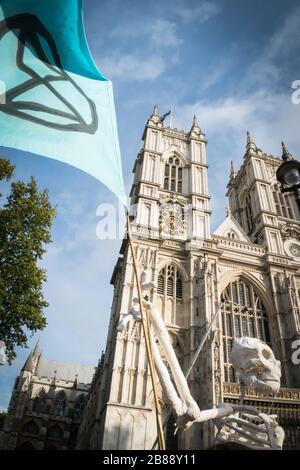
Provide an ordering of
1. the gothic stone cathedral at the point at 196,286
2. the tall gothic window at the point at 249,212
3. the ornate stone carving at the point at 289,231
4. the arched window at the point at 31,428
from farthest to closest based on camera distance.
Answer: the arched window at the point at 31,428 → the tall gothic window at the point at 249,212 → the ornate stone carving at the point at 289,231 → the gothic stone cathedral at the point at 196,286

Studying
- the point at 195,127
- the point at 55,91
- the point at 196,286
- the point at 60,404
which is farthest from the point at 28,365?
the point at 55,91

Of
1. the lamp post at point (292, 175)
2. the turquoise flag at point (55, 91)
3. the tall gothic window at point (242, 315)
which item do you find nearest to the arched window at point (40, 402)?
the tall gothic window at point (242, 315)

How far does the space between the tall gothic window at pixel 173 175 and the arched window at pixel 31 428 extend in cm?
2974

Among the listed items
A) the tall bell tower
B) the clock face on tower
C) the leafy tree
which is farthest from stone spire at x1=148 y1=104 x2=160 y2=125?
the leafy tree

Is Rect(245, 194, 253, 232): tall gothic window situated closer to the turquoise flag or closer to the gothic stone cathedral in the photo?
the gothic stone cathedral

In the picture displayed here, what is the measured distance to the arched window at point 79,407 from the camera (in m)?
40.7

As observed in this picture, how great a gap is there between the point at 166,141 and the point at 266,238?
12.4 metres

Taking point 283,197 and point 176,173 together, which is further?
point 283,197

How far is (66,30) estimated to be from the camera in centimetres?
637

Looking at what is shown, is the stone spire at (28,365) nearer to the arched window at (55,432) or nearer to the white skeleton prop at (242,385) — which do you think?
the arched window at (55,432)

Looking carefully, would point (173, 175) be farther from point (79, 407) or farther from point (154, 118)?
point (79, 407)

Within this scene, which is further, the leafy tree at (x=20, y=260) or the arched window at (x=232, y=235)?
the arched window at (x=232, y=235)
